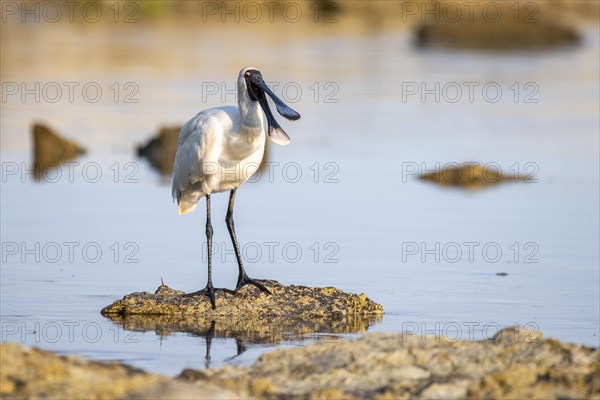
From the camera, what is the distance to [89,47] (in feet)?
156

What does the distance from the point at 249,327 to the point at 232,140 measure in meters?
1.76

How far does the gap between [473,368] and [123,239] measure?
773 centimetres

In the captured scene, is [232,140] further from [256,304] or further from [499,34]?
[499,34]

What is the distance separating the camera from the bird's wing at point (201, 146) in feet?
41.4

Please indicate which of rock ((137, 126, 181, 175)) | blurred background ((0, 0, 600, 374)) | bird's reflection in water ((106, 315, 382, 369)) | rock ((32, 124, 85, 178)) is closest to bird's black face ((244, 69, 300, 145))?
bird's reflection in water ((106, 315, 382, 369))

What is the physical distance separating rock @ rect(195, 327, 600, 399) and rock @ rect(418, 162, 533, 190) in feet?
37.0

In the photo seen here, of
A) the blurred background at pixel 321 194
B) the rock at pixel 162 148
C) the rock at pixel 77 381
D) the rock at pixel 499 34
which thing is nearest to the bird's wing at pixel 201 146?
the blurred background at pixel 321 194

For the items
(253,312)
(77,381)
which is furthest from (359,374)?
(253,312)

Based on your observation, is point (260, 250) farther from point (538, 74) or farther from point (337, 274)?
point (538, 74)

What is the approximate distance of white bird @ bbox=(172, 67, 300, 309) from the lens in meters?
12.5

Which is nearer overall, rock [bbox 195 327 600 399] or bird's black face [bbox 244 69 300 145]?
rock [bbox 195 327 600 399]

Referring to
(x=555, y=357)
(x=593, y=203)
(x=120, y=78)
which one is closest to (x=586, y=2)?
(x=120, y=78)

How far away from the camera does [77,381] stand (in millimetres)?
8391

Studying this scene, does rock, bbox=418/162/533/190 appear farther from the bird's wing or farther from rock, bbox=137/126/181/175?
the bird's wing
